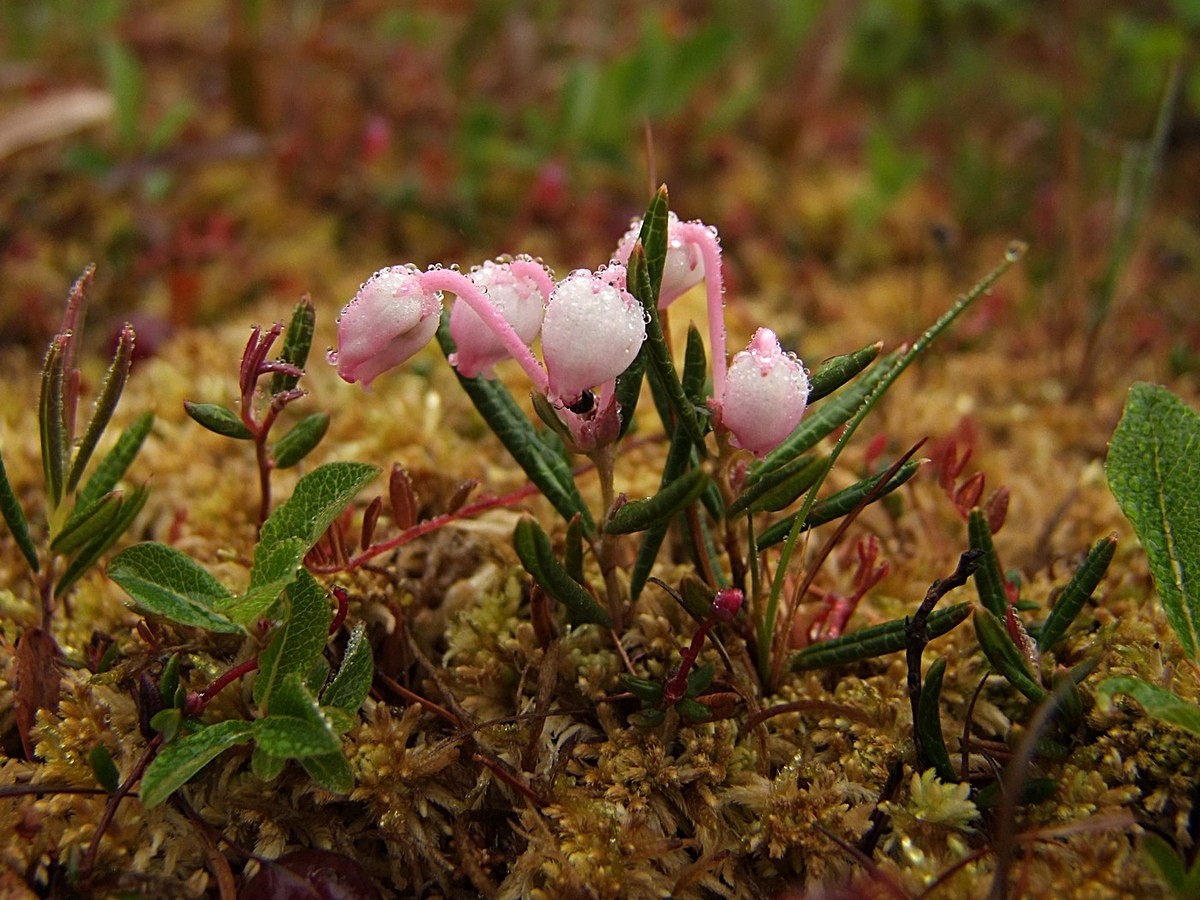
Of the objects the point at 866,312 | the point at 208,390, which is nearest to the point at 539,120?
the point at 866,312

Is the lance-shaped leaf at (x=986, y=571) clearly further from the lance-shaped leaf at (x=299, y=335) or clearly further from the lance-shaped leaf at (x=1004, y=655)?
the lance-shaped leaf at (x=299, y=335)

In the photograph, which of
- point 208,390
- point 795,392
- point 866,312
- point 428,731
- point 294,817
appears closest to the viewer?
point 795,392

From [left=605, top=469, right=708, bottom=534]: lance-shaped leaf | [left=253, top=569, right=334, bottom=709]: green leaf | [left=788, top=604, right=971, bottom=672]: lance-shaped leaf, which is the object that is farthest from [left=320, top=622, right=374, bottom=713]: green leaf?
[left=788, top=604, right=971, bottom=672]: lance-shaped leaf

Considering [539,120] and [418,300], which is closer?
[418,300]

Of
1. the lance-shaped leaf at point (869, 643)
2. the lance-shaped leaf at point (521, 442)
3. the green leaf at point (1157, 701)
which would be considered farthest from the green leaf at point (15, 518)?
the green leaf at point (1157, 701)

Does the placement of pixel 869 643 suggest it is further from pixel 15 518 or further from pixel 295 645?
pixel 15 518

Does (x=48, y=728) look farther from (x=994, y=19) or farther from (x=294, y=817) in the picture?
(x=994, y=19)

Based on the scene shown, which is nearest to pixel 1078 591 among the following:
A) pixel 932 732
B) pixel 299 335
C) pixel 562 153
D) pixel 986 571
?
pixel 986 571

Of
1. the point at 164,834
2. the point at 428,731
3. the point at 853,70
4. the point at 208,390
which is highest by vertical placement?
the point at 853,70
